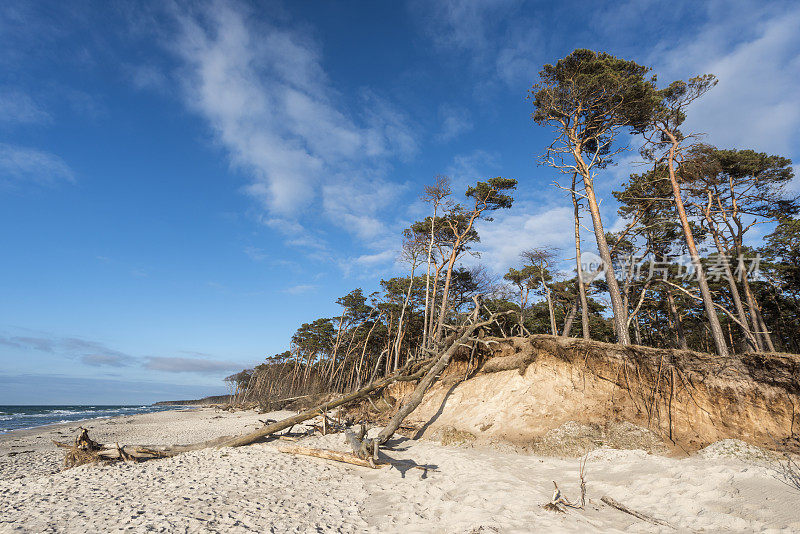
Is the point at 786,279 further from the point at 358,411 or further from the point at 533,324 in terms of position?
the point at 358,411

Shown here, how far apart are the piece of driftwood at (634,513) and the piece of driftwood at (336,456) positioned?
A: 15.0ft

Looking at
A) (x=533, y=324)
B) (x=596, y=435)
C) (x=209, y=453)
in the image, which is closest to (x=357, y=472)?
(x=209, y=453)

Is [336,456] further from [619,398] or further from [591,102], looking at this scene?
[591,102]

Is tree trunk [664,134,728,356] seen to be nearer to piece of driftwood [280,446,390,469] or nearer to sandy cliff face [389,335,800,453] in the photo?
sandy cliff face [389,335,800,453]

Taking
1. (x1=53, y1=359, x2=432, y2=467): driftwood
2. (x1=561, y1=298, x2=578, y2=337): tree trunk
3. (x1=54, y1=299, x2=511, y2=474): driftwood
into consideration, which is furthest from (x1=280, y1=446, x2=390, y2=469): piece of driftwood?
(x1=561, y1=298, x2=578, y2=337): tree trunk

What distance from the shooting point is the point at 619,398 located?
871cm

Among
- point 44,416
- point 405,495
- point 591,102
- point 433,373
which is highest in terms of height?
point 591,102

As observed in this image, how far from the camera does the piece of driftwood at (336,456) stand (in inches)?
300

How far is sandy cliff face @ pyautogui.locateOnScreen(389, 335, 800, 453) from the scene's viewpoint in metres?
7.23

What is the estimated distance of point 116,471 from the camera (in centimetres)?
725

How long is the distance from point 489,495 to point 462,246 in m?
18.7

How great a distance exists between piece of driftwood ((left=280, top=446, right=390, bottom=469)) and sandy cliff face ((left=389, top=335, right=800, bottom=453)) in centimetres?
332

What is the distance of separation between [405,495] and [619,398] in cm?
→ 647

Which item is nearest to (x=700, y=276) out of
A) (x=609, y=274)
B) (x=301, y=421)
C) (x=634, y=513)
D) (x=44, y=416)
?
(x=609, y=274)
